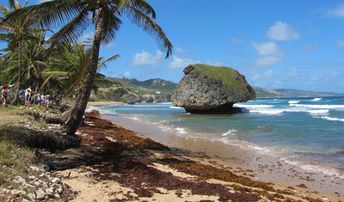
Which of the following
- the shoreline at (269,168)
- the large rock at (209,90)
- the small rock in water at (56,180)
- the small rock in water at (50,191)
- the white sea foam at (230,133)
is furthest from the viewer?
the large rock at (209,90)

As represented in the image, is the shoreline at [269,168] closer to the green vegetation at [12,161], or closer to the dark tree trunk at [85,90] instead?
the dark tree trunk at [85,90]

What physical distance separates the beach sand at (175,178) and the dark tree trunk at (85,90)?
0.99 metres

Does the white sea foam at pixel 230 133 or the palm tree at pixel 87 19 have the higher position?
the palm tree at pixel 87 19

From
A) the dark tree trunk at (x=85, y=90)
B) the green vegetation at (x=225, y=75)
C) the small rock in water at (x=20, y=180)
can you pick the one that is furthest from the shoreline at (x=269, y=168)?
the green vegetation at (x=225, y=75)

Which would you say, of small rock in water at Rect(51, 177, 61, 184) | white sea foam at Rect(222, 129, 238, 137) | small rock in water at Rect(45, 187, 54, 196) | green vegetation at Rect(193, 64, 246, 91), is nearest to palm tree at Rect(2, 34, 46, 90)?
white sea foam at Rect(222, 129, 238, 137)

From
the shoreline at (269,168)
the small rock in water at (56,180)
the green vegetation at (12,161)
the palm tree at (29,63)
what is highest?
the palm tree at (29,63)

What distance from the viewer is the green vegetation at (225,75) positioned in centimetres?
5462

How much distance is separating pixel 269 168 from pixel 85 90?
24.6 feet

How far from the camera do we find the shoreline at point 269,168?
1256cm

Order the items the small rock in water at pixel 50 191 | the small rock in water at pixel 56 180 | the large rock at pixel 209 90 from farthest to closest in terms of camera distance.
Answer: the large rock at pixel 209 90, the small rock in water at pixel 56 180, the small rock in water at pixel 50 191

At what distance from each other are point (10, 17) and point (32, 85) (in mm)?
29778

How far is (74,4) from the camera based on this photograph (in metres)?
13.1

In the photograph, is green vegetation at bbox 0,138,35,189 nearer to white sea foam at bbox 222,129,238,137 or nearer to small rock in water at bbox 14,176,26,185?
small rock in water at bbox 14,176,26,185

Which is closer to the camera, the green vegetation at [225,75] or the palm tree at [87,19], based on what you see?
the palm tree at [87,19]
